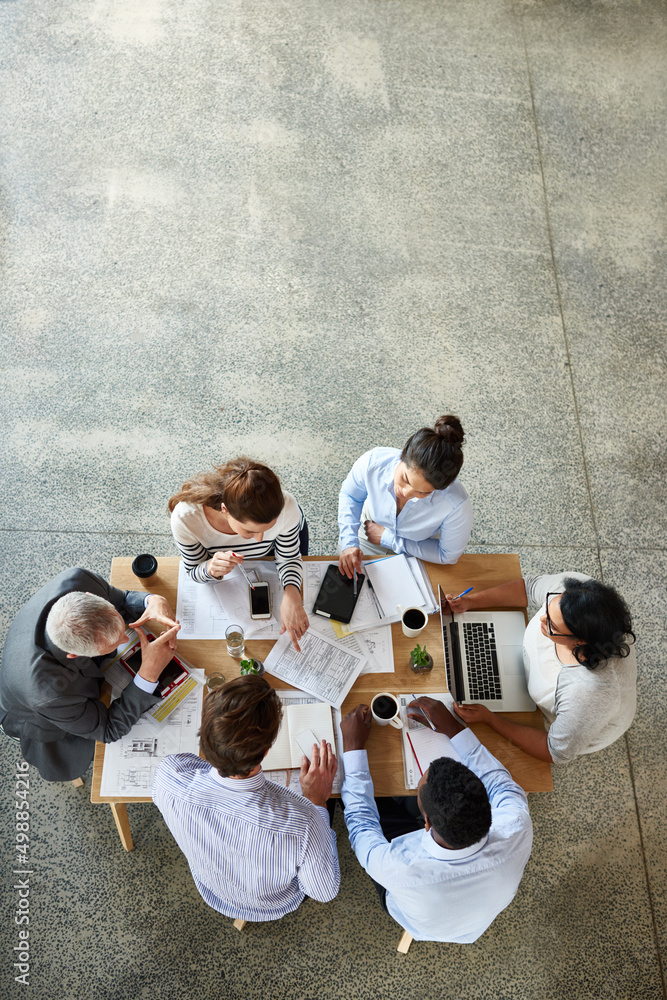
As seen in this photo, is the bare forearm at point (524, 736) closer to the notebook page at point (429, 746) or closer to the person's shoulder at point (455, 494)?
the notebook page at point (429, 746)

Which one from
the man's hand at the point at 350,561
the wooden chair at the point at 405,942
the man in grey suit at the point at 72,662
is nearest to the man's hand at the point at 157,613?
the man in grey suit at the point at 72,662

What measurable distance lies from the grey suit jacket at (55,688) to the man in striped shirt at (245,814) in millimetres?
243

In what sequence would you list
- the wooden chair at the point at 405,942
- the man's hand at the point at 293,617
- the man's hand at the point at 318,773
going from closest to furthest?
the man's hand at the point at 318,773
the man's hand at the point at 293,617
the wooden chair at the point at 405,942

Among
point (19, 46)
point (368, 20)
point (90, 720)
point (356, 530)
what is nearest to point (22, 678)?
point (90, 720)

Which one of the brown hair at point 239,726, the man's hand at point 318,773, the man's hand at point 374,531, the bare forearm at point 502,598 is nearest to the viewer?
the brown hair at point 239,726

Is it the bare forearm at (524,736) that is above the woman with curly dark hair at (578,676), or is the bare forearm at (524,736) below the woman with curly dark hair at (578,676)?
below

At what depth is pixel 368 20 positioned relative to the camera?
14.1 feet

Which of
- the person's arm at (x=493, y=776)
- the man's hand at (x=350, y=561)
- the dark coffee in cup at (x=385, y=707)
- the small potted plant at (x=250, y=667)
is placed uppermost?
the man's hand at (x=350, y=561)

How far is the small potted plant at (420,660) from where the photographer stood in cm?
204

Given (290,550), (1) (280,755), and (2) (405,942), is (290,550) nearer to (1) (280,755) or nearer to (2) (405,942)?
(1) (280,755)

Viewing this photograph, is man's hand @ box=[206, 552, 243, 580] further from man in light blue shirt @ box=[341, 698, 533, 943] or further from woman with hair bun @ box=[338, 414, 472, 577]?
man in light blue shirt @ box=[341, 698, 533, 943]

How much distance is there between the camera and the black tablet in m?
2.15

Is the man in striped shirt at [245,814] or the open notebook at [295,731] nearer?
the man in striped shirt at [245,814]

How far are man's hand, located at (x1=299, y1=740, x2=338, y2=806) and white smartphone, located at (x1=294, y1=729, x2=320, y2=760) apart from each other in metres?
0.02
